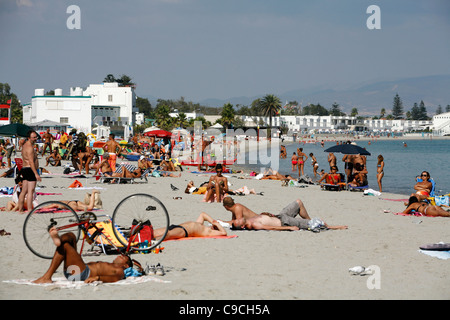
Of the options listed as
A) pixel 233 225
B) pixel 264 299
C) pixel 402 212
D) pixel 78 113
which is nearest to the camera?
pixel 264 299

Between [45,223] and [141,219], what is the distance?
133 centimetres

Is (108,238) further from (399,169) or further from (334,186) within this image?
(399,169)

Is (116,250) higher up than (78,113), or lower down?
lower down

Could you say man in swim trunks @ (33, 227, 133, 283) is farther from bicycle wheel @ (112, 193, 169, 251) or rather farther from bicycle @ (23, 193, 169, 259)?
bicycle wheel @ (112, 193, 169, 251)

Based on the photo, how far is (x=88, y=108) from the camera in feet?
229

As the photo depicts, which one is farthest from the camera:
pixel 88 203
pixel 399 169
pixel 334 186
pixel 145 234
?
pixel 399 169

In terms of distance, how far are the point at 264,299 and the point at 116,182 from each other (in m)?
13.2

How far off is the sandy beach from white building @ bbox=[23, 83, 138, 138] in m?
50.5

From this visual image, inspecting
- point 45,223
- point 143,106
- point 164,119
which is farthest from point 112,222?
point 143,106

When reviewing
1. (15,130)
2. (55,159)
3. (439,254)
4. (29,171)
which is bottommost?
(439,254)

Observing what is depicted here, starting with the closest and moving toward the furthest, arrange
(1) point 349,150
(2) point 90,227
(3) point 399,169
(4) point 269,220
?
(2) point 90,227, (4) point 269,220, (1) point 349,150, (3) point 399,169
